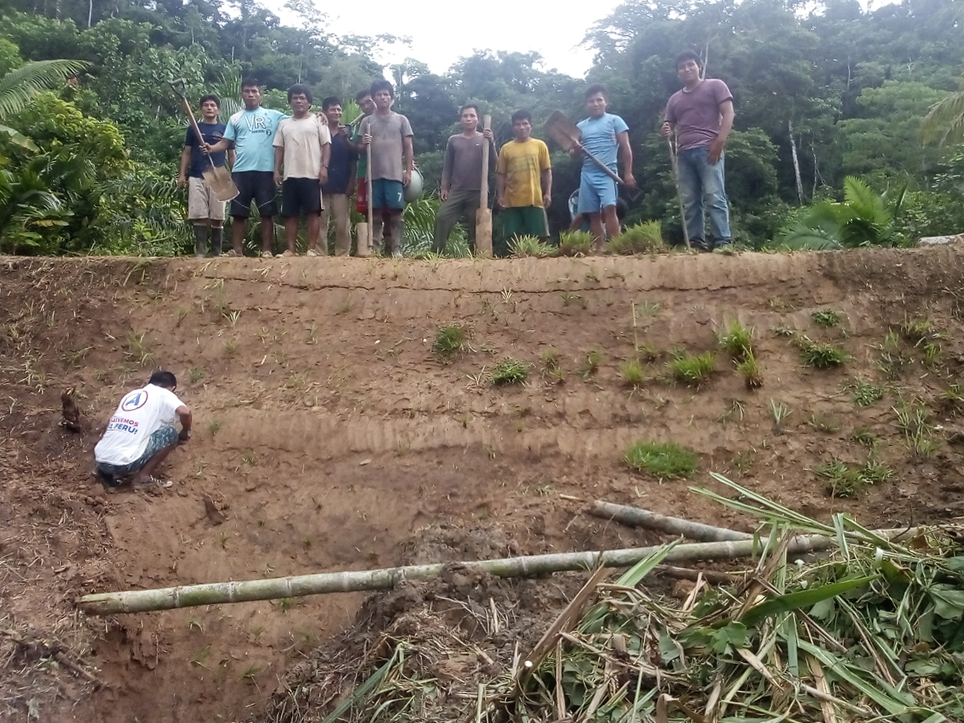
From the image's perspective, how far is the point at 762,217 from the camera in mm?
18766

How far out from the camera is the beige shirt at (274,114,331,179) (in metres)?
7.09

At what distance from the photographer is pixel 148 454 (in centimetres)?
552

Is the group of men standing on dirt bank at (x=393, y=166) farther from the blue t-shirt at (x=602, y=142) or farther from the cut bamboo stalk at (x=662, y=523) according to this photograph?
the cut bamboo stalk at (x=662, y=523)

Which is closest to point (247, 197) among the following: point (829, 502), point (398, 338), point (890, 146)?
point (398, 338)

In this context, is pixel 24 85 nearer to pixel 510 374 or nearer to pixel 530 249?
pixel 530 249

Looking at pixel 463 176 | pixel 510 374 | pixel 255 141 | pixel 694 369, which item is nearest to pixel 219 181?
pixel 255 141

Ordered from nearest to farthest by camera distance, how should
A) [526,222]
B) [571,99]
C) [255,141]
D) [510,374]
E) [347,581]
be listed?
[347,581], [510,374], [255,141], [526,222], [571,99]

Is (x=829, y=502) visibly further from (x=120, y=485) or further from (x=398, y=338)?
(x=120, y=485)

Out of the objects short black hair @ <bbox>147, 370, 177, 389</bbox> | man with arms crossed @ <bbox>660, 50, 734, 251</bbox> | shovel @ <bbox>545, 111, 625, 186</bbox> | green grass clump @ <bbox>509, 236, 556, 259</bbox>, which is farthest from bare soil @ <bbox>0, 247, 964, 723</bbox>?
shovel @ <bbox>545, 111, 625, 186</bbox>

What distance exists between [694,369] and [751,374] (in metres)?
0.38

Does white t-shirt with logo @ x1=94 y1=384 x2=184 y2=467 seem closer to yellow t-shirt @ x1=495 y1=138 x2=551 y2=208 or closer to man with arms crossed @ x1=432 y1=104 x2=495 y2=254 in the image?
man with arms crossed @ x1=432 y1=104 x2=495 y2=254

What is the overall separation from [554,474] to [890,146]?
16798mm

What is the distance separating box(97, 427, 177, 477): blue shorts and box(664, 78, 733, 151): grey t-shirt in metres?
4.68

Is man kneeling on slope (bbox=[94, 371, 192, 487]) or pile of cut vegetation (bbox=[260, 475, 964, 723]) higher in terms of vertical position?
man kneeling on slope (bbox=[94, 371, 192, 487])
